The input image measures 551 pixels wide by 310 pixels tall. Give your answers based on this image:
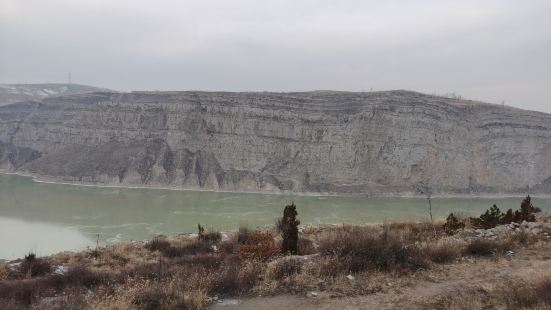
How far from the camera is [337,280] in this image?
5.79 meters

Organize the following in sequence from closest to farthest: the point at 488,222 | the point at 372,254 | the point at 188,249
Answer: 1. the point at 372,254
2. the point at 488,222
3. the point at 188,249

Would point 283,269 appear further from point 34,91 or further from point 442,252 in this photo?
point 34,91

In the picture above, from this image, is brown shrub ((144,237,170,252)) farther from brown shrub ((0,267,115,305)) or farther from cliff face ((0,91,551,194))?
cliff face ((0,91,551,194))

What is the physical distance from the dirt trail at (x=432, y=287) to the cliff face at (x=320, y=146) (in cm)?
3836

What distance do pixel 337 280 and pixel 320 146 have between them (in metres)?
42.8

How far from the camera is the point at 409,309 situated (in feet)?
15.9

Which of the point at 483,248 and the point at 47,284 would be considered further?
the point at 483,248

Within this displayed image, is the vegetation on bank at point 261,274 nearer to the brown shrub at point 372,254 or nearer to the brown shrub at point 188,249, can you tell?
the brown shrub at point 372,254

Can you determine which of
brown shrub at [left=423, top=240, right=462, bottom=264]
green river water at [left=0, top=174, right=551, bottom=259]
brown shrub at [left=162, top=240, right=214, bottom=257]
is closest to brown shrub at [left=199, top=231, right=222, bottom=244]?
brown shrub at [left=162, top=240, right=214, bottom=257]

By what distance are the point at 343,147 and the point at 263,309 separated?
43.4 metres

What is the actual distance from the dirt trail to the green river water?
36.7 ft

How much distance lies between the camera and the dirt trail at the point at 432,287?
507cm

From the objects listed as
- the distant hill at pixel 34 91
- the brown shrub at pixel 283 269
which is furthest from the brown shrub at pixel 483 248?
the distant hill at pixel 34 91

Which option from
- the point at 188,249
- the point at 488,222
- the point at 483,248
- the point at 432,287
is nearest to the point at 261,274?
the point at 432,287
